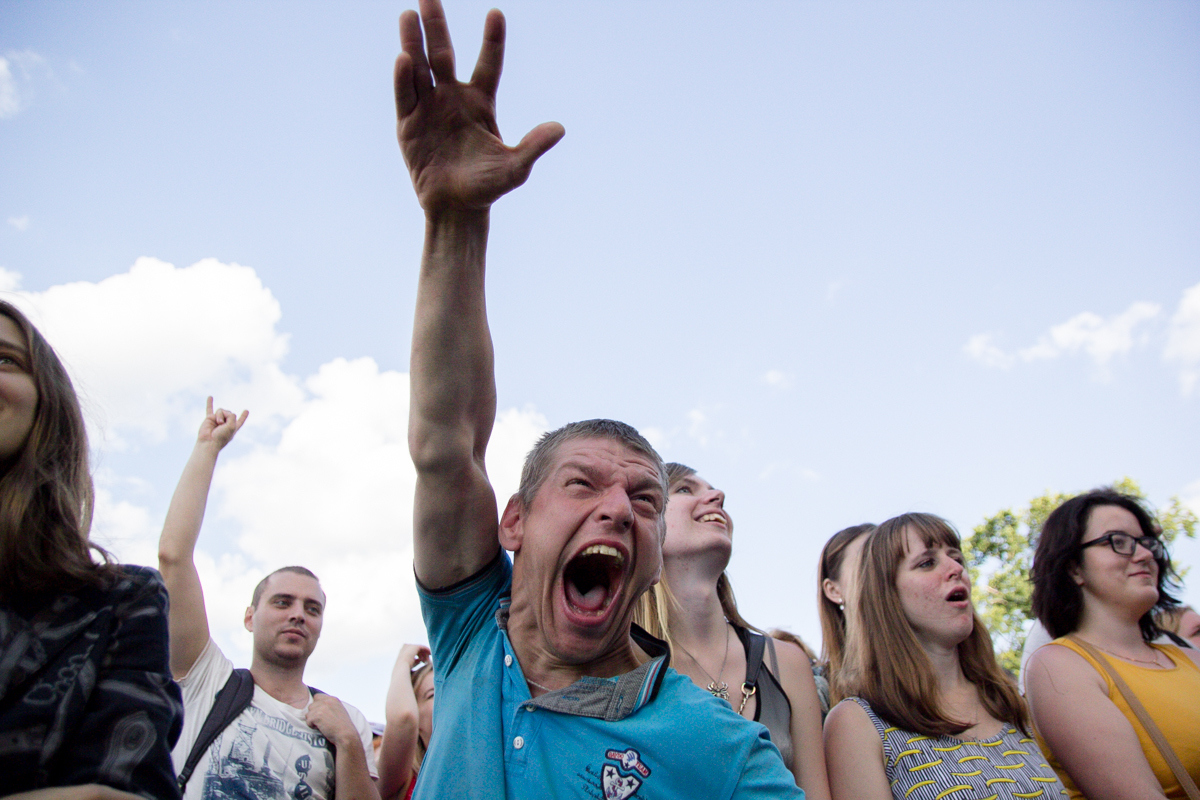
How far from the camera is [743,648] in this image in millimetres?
3574

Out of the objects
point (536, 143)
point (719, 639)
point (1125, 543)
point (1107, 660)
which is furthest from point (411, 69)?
point (1125, 543)

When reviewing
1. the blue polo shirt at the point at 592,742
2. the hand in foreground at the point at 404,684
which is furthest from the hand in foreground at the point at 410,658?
the blue polo shirt at the point at 592,742

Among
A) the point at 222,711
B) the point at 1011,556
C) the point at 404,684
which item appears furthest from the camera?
the point at 1011,556

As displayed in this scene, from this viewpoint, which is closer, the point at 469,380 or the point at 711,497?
the point at 469,380

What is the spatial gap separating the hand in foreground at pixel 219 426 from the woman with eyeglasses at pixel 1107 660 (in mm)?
4029

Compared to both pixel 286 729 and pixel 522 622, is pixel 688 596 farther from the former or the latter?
pixel 286 729

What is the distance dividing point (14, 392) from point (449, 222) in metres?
1.09

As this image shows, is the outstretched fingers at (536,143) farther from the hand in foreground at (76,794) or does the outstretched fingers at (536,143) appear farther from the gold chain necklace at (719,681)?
the gold chain necklace at (719,681)

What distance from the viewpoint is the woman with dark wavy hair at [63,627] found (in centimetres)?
156

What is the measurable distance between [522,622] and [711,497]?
1.68 metres

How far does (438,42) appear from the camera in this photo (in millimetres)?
2131

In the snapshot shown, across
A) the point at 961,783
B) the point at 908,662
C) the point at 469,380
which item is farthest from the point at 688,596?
the point at 469,380

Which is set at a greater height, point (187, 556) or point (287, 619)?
point (187, 556)

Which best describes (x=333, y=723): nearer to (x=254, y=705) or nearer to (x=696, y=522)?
(x=254, y=705)
